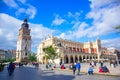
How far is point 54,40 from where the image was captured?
80.3 metres

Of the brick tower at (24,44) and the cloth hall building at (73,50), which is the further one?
the brick tower at (24,44)

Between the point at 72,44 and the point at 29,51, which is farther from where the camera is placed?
the point at 29,51

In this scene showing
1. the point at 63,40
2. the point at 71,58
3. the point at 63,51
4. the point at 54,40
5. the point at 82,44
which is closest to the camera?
the point at 63,51

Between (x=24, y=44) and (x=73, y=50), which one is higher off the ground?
(x=24, y=44)

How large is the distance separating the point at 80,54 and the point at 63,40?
17.6 metres

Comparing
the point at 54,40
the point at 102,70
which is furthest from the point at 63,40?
the point at 102,70

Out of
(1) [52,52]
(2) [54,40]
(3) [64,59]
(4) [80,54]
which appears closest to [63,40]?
(2) [54,40]

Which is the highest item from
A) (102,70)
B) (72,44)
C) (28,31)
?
(28,31)

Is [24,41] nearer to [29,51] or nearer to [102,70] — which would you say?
[29,51]

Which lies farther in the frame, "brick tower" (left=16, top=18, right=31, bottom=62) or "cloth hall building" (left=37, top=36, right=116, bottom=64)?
"brick tower" (left=16, top=18, right=31, bottom=62)

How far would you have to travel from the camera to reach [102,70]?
19859 mm

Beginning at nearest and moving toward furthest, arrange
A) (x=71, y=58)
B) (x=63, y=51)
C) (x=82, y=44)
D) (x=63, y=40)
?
1. (x=63, y=51)
2. (x=71, y=58)
3. (x=63, y=40)
4. (x=82, y=44)

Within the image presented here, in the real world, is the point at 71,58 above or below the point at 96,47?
below

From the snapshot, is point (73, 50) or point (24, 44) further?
point (24, 44)
